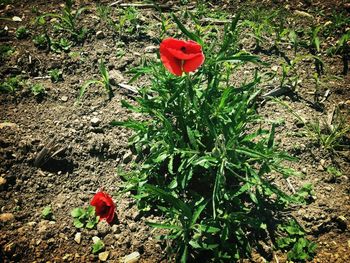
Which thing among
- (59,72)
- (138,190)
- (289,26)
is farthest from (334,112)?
(59,72)

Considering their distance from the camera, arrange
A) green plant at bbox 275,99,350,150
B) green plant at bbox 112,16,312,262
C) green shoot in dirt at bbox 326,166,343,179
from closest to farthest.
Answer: green plant at bbox 112,16,312,262, green shoot in dirt at bbox 326,166,343,179, green plant at bbox 275,99,350,150

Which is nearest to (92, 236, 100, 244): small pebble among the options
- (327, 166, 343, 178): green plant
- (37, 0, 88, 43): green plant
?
(327, 166, 343, 178): green plant

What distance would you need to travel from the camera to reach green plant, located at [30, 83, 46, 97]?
101 inches

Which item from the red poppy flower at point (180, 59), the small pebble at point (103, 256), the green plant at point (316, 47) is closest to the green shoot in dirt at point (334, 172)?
the green plant at point (316, 47)

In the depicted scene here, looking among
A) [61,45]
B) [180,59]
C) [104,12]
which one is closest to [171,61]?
[180,59]

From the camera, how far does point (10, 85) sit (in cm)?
258

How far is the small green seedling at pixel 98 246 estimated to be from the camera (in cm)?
184

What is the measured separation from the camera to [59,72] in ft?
9.01

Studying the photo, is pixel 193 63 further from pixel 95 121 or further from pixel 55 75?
pixel 55 75

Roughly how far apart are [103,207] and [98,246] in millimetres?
238

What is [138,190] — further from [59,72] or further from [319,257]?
[59,72]

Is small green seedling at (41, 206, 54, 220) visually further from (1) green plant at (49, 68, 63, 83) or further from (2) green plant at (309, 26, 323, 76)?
(2) green plant at (309, 26, 323, 76)

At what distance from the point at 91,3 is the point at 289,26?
87.0 inches

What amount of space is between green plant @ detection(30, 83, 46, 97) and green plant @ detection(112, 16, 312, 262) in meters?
1.03
